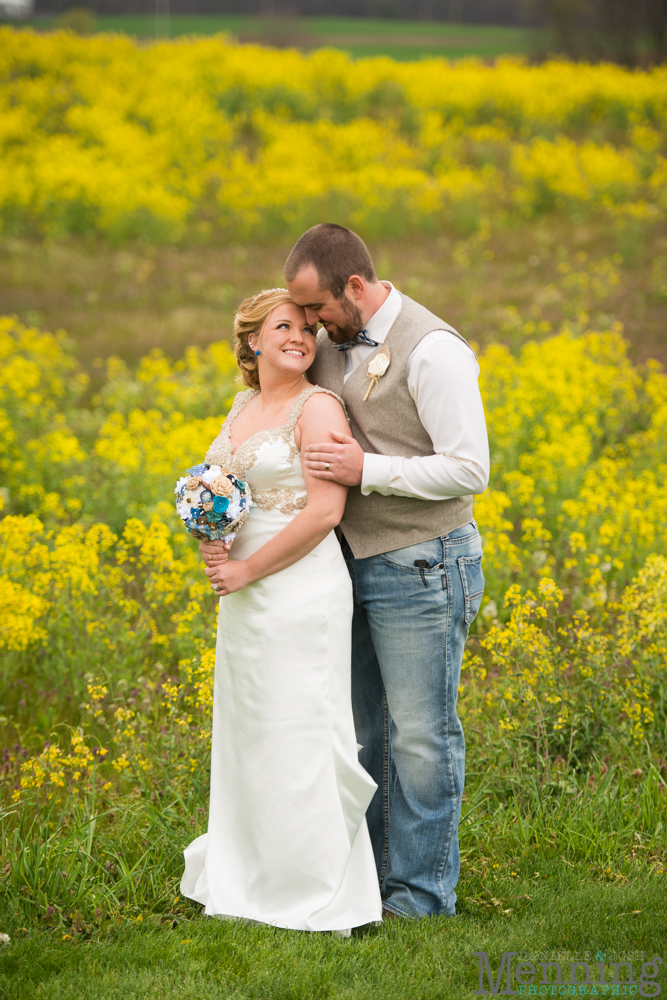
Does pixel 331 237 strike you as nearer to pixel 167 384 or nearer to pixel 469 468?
pixel 469 468

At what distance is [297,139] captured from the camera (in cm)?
1941

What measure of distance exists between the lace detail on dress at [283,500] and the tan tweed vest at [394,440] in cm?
19

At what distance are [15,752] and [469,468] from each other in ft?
8.68

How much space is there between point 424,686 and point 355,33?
114 feet

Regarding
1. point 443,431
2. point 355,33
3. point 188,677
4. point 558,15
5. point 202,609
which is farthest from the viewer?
point 355,33

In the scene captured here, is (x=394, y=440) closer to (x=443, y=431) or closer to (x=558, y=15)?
(x=443, y=431)

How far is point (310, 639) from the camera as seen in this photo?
2.82 metres

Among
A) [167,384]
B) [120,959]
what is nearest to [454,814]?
[120,959]

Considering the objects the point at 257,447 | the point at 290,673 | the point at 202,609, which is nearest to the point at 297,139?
the point at 202,609

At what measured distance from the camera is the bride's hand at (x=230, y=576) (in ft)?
9.21

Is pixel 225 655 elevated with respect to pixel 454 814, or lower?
elevated

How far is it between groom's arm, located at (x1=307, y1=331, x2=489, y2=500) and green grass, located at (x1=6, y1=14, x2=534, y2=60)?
29.8 m

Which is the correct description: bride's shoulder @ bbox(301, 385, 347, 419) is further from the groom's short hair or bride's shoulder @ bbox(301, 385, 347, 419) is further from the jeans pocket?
the jeans pocket

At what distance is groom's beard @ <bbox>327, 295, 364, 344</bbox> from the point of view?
2.71 metres
